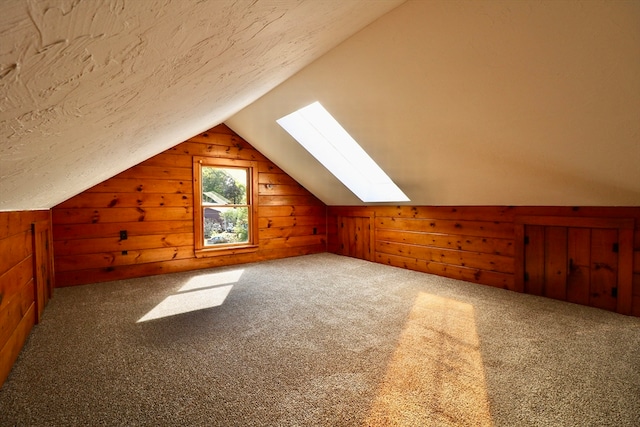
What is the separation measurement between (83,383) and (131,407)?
38 centimetres

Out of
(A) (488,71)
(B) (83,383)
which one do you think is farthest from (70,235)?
(A) (488,71)

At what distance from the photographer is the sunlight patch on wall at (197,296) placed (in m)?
2.37

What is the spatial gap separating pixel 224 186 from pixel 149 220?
111 cm

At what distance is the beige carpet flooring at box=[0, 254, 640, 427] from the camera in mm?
1193

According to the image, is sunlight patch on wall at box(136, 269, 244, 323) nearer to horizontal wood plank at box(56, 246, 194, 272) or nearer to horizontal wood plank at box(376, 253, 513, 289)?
horizontal wood plank at box(56, 246, 194, 272)

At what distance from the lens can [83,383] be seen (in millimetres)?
1401

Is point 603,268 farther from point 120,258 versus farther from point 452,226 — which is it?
point 120,258

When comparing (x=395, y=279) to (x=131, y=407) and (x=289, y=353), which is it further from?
(x=131, y=407)

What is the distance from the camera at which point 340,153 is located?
13.1ft

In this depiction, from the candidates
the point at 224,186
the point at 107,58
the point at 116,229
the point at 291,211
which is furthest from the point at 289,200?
the point at 107,58

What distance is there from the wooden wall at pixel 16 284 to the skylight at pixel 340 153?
247 centimetres

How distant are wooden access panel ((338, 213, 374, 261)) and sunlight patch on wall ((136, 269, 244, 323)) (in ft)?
6.19

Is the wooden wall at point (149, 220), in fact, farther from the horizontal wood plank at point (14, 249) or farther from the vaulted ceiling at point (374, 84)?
the horizontal wood plank at point (14, 249)

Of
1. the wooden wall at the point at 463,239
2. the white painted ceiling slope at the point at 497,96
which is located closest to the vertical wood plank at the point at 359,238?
the wooden wall at the point at 463,239
